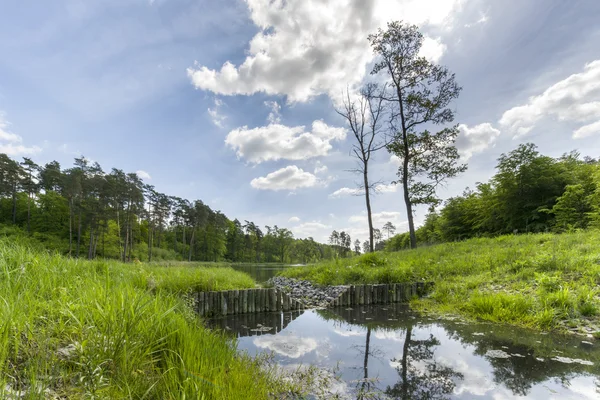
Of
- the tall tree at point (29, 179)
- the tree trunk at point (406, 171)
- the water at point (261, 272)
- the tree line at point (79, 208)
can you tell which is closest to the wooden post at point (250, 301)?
the water at point (261, 272)

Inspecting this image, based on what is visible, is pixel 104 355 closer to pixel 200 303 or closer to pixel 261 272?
pixel 200 303

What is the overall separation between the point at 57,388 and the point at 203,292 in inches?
174

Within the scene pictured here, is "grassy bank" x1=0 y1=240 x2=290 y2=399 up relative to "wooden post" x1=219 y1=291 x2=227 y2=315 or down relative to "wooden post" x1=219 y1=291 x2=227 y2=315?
up

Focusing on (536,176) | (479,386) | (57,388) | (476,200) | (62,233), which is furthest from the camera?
(62,233)

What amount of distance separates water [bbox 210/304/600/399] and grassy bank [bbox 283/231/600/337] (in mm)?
663

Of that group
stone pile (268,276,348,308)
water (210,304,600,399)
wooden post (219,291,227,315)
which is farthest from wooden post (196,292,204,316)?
stone pile (268,276,348,308)

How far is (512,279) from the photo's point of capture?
6.64 meters

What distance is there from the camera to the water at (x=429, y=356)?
2.69 m

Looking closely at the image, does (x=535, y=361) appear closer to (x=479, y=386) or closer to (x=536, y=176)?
(x=479, y=386)

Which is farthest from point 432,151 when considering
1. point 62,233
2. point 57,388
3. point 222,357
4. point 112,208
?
point 62,233

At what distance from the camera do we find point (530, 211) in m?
18.8

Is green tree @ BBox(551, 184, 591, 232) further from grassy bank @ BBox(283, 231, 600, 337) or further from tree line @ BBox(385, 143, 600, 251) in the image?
grassy bank @ BBox(283, 231, 600, 337)

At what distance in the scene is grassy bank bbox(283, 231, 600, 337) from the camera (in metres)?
4.81

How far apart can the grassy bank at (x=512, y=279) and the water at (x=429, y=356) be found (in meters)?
0.66
